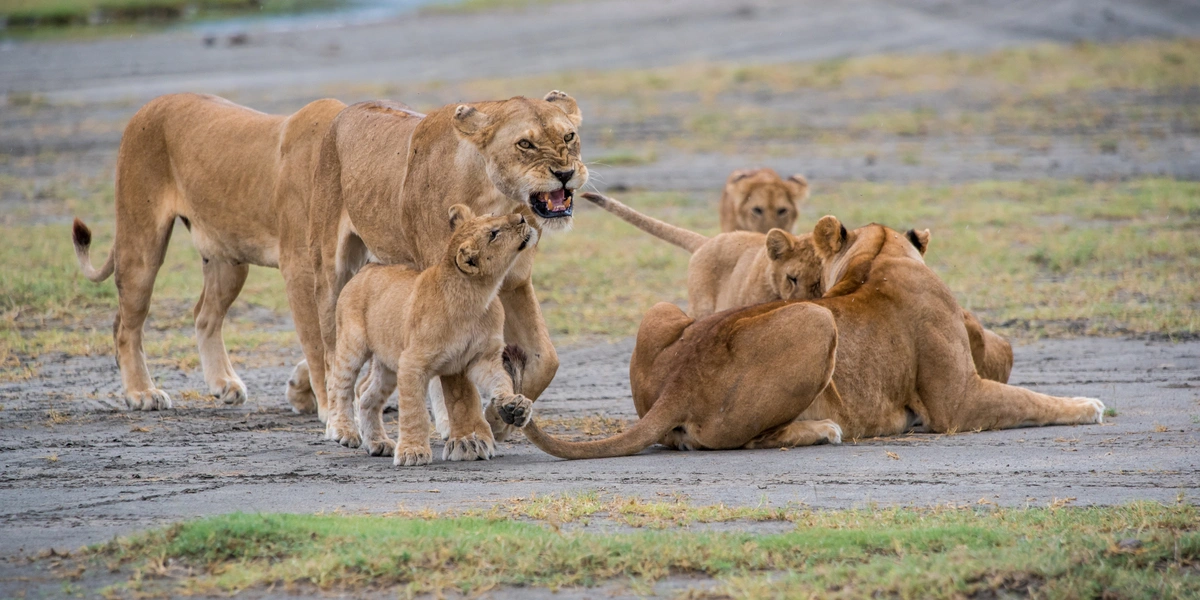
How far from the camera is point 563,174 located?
229 inches

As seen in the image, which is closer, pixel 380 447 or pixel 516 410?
pixel 516 410

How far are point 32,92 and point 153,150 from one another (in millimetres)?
18387

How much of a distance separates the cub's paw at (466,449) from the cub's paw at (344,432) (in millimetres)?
592

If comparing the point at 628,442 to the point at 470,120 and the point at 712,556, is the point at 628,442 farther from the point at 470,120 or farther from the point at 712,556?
the point at 712,556

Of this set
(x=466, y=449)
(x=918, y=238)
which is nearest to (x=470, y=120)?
(x=466, y=449)

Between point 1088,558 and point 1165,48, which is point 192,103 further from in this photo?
point 1165,48

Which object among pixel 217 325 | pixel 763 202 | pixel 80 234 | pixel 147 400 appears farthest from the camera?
pixel 763 202

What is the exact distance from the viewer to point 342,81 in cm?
2548

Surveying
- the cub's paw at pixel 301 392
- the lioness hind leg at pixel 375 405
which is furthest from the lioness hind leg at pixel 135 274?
the lioness hind leg at pixel 375 405

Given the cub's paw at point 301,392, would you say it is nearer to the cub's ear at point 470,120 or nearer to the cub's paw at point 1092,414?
the cub's ear at point 470,120

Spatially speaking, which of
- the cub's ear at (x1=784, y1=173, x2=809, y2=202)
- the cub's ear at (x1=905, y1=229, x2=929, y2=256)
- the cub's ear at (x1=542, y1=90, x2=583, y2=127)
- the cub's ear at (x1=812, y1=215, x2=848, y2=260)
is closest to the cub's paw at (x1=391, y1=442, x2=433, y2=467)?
the cub's ear at (x1=542, y1=90, x2=583, y2=127)

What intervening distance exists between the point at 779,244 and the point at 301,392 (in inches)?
99.3

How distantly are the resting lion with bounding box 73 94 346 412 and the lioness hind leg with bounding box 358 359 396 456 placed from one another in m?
0.95

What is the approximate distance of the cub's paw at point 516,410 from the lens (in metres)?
5.54
